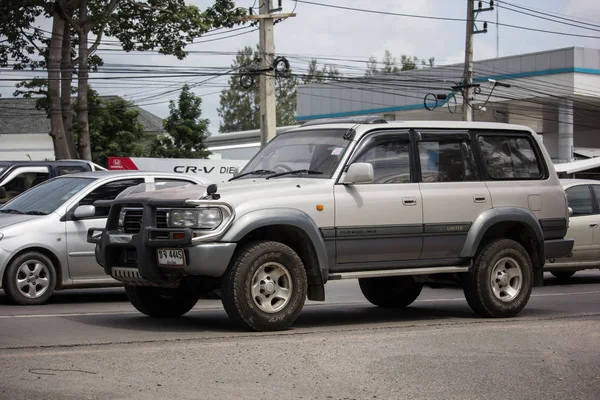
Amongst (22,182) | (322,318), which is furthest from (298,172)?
(22,182)

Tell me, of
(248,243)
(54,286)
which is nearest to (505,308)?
(248,243)

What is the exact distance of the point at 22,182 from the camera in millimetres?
16031

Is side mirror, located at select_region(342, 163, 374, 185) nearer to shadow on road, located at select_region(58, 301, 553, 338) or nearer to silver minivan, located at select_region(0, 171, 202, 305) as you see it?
shadow on road, located at select_region(58, 301, 553, 338)

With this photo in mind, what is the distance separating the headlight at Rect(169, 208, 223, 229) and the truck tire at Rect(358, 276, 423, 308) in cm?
334

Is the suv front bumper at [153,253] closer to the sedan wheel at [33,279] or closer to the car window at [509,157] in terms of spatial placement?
the sedan wheel at [33,279]

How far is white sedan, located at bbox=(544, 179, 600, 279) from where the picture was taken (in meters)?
15.4

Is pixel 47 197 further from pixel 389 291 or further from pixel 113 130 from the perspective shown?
pixel 113 130

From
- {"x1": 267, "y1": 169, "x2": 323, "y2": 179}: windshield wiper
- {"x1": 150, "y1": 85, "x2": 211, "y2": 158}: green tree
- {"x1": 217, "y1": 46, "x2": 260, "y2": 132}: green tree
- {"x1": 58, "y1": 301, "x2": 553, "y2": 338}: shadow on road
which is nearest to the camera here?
{"x1": 58, "y1": 301, "x2": 553, "y2": 338}: shadow on road

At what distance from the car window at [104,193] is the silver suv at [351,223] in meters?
2.22

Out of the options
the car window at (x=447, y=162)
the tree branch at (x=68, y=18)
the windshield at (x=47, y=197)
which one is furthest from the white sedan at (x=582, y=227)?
the tree branch at (x=68, y=18)

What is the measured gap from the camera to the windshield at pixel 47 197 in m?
11.9

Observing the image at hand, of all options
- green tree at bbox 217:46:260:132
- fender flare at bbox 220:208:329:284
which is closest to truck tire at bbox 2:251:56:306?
fender flare at bbox 220:208:329:284

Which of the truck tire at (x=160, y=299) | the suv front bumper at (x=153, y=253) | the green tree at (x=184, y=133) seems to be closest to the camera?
the suv front bumper at (x=153, y=253)

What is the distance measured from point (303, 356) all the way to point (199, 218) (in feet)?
5.68
